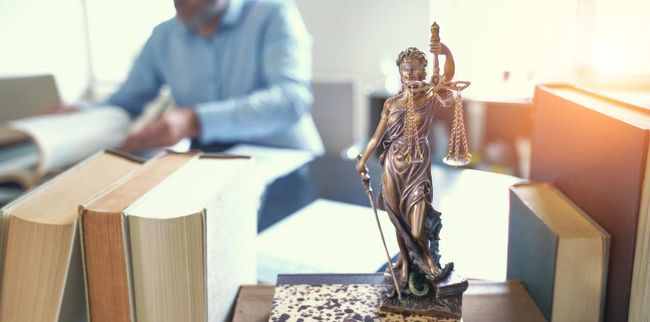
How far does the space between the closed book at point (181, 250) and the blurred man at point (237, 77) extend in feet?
2.58

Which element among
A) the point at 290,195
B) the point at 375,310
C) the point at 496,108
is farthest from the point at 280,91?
the point at 496,108

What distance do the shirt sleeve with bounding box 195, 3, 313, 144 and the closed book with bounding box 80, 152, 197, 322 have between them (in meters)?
0.88

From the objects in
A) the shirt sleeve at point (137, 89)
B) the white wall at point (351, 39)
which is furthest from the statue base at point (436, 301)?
the white wall at point (351, 39)

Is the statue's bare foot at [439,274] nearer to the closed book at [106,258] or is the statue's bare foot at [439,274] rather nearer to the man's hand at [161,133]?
the closed book at [106,258]

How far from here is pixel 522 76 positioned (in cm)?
98

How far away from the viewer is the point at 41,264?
49cm

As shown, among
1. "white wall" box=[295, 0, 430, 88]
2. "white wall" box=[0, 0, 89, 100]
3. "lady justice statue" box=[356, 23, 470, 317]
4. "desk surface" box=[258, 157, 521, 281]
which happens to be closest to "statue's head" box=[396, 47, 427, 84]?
"lady justice statue" box=[356, 23, 470, 317]

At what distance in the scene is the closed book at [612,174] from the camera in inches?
18.1

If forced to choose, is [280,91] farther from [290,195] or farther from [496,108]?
[496,108]

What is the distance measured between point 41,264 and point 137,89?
1.20 meters

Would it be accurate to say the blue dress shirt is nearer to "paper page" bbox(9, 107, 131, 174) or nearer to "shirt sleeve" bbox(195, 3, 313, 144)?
"shirt sleeve" bbox(195, 3, 313, 144)

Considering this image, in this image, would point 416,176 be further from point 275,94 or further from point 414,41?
point 275,94

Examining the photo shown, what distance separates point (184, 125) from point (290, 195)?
41 centimetres

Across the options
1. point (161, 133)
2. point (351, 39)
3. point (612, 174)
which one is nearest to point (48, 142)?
point (161, 133)
